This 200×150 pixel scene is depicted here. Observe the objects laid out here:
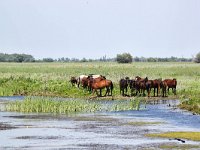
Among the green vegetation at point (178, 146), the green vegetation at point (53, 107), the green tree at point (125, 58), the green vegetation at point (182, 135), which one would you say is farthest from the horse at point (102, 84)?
the green tree at point (125, 58)

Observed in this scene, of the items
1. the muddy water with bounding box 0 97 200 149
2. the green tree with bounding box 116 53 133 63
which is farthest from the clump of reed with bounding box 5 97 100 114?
the green tree with bounding box 116 53 133 63

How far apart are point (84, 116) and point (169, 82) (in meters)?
16.1

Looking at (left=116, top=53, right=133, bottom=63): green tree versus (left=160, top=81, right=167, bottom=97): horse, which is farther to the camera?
(left=116, top=53, right=133, bottom=63): green tree

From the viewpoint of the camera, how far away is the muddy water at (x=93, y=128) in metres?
24.8

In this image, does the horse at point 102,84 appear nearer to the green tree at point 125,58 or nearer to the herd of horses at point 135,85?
the herd of horses at point 135,85

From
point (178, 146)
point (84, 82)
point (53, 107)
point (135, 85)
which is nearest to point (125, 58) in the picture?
point (84, 82)

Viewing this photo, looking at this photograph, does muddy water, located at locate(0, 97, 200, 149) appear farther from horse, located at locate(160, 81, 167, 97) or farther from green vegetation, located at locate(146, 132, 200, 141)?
horse, located at locate(160, 81, 167, 97)

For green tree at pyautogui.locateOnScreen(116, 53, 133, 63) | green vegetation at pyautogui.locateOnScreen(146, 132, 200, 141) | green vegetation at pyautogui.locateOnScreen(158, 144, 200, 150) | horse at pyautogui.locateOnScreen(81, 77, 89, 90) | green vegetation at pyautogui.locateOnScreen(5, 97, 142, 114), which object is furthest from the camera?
green tree at pyautogui.locateOnScreen(116, 53, 133, 63)

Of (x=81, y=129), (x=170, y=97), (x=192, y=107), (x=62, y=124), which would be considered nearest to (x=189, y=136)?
(x=81, y=129)

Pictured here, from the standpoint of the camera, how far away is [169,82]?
50500 millimetres

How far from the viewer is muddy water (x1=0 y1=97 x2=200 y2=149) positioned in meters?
24.8

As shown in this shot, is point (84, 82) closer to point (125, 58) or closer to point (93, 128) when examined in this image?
point (93, 128)

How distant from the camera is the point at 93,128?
30172 millimetres

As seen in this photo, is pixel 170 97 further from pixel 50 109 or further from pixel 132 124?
pixel 132 124
